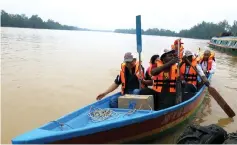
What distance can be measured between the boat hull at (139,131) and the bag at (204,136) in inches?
37.1

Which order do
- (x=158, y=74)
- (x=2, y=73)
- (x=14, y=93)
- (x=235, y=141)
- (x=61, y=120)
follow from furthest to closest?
1. (x=2, y=73)
2. (x=14, y=93)
3. (x=158, y=74)
4. (x=61, y=120)
5. (x=235, y=141)

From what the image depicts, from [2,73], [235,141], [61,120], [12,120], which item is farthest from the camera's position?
[2,73]

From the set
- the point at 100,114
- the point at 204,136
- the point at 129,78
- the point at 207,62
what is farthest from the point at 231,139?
the point at 207,62

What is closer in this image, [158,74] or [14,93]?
[158,74]

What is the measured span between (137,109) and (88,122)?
882 millimetres

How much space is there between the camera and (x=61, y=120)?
438 centimetres

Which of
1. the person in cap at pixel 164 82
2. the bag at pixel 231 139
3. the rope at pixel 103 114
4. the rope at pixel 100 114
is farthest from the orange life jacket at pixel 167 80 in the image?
the bag at pixel 231 139

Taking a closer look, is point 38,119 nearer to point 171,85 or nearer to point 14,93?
point 14,93

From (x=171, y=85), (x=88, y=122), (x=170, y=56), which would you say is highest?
(x=170, y=56)

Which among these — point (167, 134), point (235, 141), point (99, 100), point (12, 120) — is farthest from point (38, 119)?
point (235, 141)

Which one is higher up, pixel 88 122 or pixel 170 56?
pixel 170 56

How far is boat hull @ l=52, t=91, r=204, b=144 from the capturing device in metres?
3.98

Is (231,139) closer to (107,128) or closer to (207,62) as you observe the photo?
(107,128)

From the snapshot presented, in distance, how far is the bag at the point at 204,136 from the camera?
3553 mm
